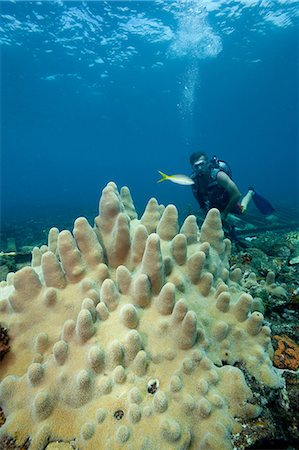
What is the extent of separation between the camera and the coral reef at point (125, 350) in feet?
6.01

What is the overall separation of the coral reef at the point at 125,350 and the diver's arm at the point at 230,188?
4.40 m

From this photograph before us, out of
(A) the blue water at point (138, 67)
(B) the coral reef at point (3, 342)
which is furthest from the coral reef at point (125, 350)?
(A) the blue water at point (138, 67)

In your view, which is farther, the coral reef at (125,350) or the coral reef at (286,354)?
the coral reef at (286,354)

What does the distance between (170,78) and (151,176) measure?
163 m

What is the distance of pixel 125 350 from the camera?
208 centimetres

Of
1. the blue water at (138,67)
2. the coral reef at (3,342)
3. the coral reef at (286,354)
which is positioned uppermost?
the blue water at (138,67)

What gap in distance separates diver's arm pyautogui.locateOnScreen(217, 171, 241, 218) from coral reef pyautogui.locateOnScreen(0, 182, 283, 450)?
4404 millimetres

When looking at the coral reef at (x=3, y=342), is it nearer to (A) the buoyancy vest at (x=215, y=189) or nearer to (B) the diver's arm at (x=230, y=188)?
(B) the diver's arm at (x=230, y=188)

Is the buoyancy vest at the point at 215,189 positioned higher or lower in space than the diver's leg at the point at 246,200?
higher

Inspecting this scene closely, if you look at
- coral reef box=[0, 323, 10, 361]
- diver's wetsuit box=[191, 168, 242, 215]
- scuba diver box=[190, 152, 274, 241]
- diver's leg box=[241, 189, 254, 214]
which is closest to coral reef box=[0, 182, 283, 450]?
coral reef box=[0, 323, 10, 361]

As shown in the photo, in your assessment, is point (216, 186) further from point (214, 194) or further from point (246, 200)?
point (246, 200)

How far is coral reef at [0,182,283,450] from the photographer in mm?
1833

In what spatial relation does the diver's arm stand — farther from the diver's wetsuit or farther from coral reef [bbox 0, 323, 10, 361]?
coral reef [bbox 0, 323, 10, 361]

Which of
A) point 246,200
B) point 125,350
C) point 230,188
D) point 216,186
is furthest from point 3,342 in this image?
point 246,200
